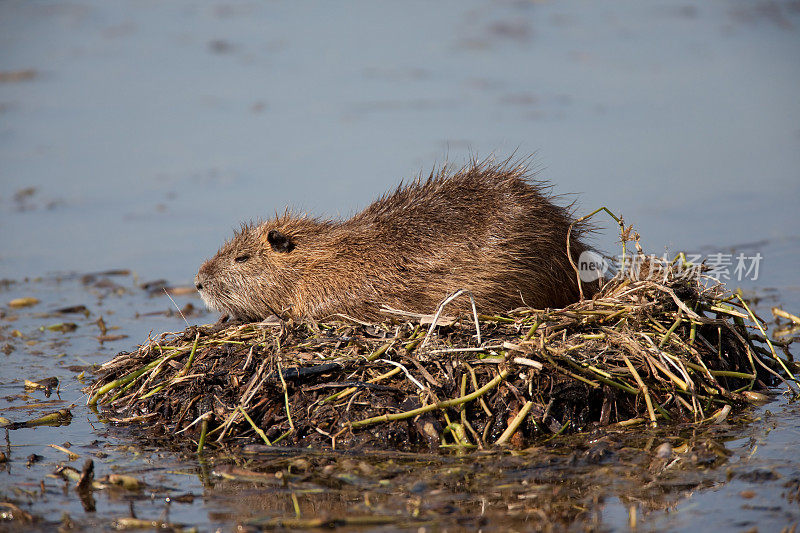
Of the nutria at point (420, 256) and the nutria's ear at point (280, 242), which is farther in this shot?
the nutria's ear at point (280, 242)

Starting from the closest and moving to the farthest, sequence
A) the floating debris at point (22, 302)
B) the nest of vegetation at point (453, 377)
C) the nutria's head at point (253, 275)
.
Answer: the nest of vegetation at point (453, 377)
the nutria's head at point (253, 275)
the floating debris at point (22, 302)

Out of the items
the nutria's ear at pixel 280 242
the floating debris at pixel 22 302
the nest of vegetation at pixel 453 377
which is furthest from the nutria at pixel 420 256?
the floating debris at pixel 22 302

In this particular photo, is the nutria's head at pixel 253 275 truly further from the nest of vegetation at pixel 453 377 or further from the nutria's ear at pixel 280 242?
the nest of vegetation at pixel 453 377

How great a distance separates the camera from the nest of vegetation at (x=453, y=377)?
4.51 meters

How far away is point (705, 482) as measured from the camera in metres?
3.96

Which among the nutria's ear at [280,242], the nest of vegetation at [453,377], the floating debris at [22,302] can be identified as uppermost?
the nutria's ear at [280,242]

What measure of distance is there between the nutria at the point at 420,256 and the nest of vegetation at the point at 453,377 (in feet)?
0.85

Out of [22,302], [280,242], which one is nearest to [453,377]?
[280,242]

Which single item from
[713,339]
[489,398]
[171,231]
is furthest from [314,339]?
[171,231]

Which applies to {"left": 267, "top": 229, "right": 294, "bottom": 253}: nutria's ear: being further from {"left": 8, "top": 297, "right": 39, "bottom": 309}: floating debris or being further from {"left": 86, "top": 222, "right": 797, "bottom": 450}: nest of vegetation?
{"left": 8, "top": 297, "right": 39, "bottom": 309}: floating debris

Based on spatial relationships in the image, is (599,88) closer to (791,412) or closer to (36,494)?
(791,412)

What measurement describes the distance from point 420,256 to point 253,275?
3.62 ft

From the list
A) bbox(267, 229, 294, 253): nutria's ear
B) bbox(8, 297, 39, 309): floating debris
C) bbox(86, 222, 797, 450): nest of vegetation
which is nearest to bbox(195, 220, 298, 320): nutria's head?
bbox(267, 229, 294, 253): nutria's ear

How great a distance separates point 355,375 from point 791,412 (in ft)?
6.99
